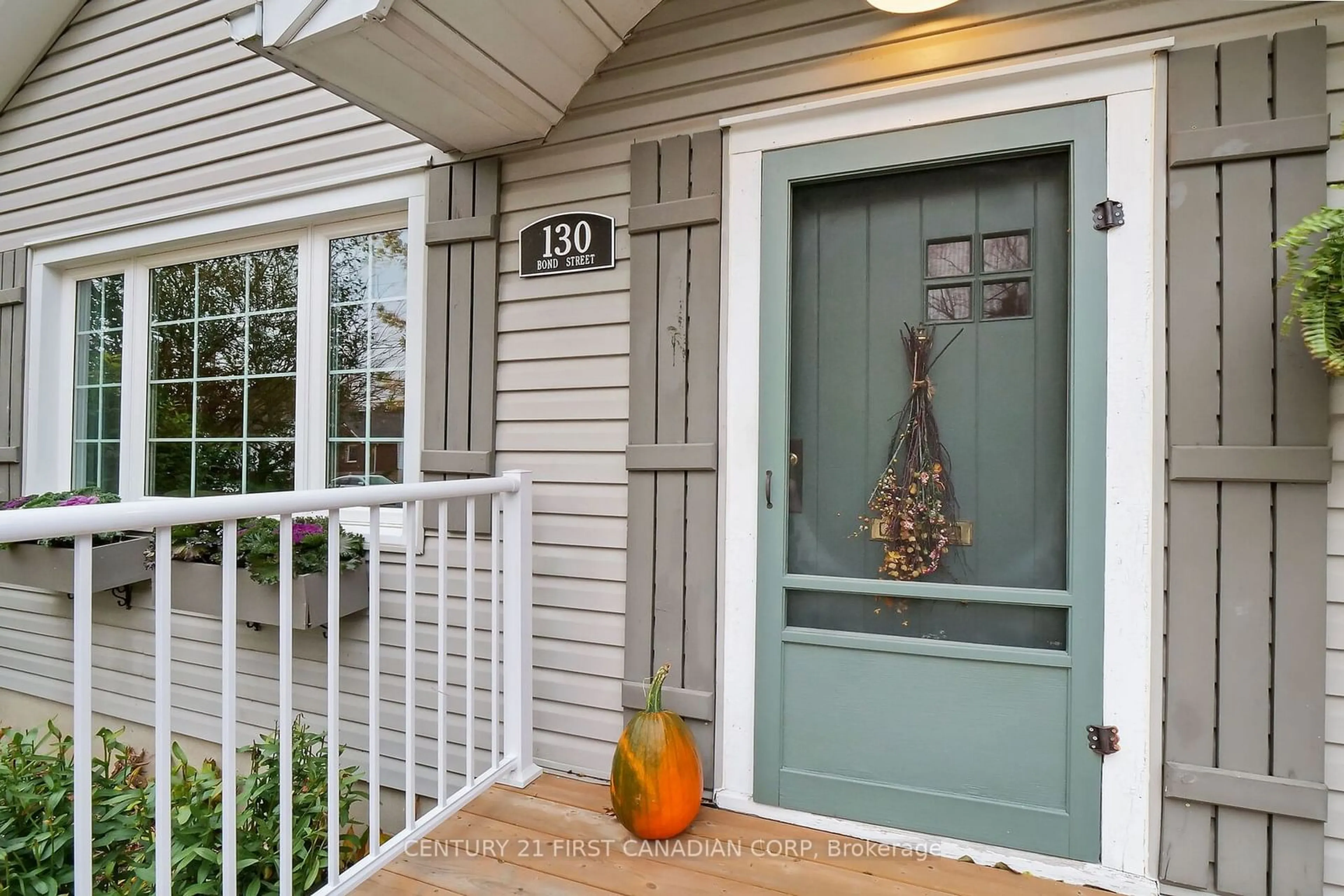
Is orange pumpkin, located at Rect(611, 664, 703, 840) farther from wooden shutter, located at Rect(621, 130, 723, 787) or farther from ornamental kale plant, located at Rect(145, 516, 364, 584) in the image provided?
ornamental kale plant, located at Rect(145, 516, 364, 584)

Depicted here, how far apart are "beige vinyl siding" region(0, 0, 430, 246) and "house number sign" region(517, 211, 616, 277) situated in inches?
22.3

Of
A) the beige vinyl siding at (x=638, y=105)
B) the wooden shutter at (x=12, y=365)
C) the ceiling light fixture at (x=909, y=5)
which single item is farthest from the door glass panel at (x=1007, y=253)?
the wooden shutter at (x=12, y=365)

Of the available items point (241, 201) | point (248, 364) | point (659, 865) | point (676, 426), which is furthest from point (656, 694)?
point (241, 201)

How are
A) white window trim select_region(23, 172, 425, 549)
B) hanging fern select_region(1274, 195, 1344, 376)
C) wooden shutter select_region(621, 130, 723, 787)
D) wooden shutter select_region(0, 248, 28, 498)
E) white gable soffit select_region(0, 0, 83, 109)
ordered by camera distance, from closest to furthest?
hanging fern select_region(1274, 195, 1344, 376) < wooden shutter select_region(621, 130, 723, 787) < white window trim select_region(23, 172, 425, 549) < white gable soffit select_region(0, 0, 83, 109) < wooden shutter select_region(0, 248, 28, 498)

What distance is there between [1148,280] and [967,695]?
1.11 m

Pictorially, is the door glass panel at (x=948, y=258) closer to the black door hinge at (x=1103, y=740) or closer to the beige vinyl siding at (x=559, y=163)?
the beige vinyl siding at (x=559, y=163)

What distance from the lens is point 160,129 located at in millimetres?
2998

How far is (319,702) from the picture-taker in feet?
8.55

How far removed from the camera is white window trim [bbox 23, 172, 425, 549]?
2438 mm

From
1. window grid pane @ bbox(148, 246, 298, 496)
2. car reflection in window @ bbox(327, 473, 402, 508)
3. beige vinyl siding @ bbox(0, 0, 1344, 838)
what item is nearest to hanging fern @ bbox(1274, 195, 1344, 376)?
beige vinyl siding @ bbox(0, 0, 1344, 838)

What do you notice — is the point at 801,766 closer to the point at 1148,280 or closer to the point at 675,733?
the point at 675,733

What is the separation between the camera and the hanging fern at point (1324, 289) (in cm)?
127

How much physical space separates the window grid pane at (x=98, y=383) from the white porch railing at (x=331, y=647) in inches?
81.5

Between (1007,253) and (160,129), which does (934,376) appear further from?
(160,129)
